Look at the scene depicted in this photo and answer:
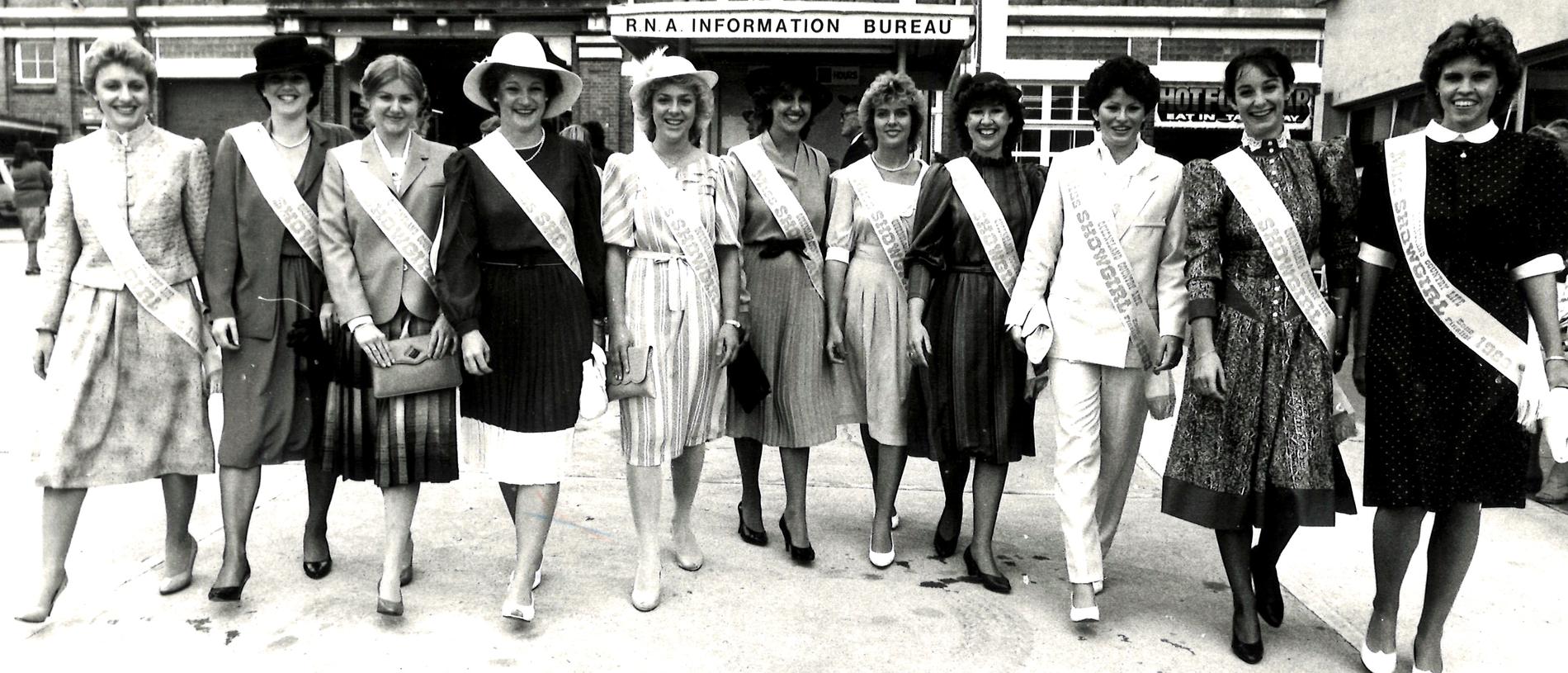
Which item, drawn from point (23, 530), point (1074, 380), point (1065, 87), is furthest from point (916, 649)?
point (1065, 87)

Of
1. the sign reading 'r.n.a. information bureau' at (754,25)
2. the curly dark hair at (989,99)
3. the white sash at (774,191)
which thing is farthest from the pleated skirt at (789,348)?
the sign reading 'r.n.a. information bureau' at (754,25)

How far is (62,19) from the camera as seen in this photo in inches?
896

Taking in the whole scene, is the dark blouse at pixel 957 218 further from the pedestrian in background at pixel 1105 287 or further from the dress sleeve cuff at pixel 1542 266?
the dress sleeve cuff at pixel 1542 266

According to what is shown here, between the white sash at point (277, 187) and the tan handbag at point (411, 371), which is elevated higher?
the white sash at point (277, 187)

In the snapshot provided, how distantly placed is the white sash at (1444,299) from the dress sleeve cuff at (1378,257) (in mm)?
73

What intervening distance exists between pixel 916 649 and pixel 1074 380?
0.98 metres

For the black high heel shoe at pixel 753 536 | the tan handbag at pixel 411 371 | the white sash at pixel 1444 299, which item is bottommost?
the black high heel shoe at pixel 753 536

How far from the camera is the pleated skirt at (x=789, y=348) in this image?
13.7 ft

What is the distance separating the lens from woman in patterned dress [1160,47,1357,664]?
322cm

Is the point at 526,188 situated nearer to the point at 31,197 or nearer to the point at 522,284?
the point at 522,284

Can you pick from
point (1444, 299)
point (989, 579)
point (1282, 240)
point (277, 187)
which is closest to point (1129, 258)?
point (1282, 240)

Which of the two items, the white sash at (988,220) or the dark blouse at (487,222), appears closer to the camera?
the dark blouse at (487,222)

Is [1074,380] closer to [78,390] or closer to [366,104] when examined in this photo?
[366,104]

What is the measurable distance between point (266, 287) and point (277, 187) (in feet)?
1.03
